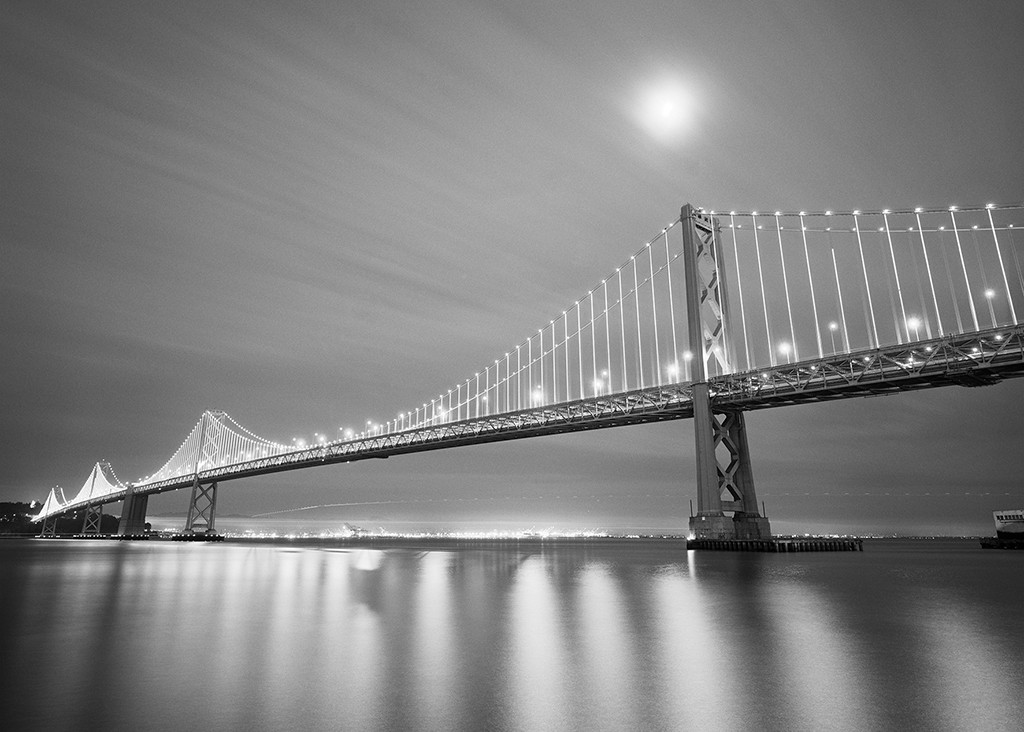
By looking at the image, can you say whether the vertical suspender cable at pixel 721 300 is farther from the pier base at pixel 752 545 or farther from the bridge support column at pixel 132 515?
the bridge support column at pixel 132 515

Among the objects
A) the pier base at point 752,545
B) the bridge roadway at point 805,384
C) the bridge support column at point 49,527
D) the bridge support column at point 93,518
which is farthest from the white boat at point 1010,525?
the bridge support column at point 49,527

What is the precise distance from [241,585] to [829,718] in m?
18.0

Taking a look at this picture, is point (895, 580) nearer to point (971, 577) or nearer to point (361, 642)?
point (971, 577)

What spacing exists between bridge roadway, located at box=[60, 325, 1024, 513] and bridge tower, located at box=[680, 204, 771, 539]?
4.12 feet

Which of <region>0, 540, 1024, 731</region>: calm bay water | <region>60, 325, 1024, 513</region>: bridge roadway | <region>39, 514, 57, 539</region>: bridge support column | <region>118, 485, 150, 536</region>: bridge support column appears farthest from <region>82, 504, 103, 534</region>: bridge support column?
<region>0, 540, 1024, 731</region>: calm bay water

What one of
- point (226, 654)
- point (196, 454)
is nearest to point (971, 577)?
point (226, 654)

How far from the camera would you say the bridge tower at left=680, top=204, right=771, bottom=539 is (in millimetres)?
35250

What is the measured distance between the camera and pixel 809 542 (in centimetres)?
4134

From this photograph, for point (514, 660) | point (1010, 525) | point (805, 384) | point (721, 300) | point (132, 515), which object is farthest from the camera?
point (132, 515)

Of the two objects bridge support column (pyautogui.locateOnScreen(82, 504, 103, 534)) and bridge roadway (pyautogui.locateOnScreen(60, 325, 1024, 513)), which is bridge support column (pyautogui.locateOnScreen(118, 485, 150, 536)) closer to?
bridge support column (pyautogui.locateOnScreen(82, 504, 103, 534))

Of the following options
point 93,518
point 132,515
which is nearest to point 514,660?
point 132,515

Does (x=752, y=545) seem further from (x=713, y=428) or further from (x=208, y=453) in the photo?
(x=208, y=453)

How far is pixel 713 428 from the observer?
3781cm

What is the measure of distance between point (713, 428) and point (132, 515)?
277 feet
